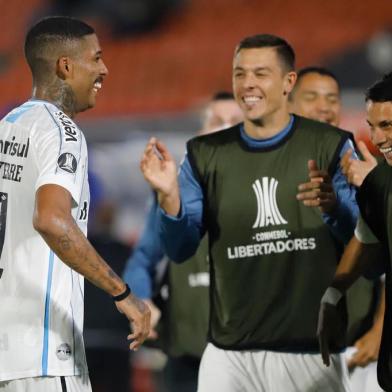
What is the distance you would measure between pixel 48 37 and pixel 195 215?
126cm

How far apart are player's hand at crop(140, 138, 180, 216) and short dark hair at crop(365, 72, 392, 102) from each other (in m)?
1.02

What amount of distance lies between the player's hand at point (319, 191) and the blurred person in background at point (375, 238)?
0.28m

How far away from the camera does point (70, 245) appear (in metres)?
3.57

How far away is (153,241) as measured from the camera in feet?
20.9

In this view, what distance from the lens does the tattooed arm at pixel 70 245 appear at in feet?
11.6

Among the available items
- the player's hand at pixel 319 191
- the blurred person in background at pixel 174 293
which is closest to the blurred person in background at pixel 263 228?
the player's hand at pixel 319 191

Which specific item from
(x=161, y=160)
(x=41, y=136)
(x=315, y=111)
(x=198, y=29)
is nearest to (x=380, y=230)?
(x=161, y=160)

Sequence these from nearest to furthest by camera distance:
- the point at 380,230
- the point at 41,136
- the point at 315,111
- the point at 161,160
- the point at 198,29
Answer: the point at 41,136, the point at 380,230, the point at 161,160, the point at 315,111, the point at 198,29

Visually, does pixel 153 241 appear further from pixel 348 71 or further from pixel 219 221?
pixel 348 71

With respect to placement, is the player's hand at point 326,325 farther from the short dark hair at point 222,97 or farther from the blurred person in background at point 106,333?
the blurred person in background at point 106,333

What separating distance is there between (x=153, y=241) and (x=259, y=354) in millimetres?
1736

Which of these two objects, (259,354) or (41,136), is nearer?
(41,136)

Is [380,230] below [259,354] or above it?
above

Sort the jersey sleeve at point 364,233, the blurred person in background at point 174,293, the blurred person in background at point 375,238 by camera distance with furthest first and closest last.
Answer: the blurred person in background at point 174,293, the jersey sleeve at point 364,233, the blurred person in background at point 375,238
